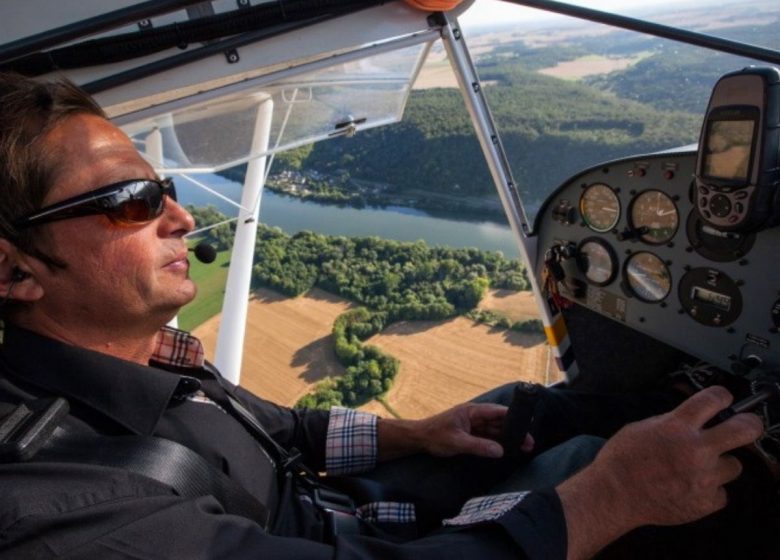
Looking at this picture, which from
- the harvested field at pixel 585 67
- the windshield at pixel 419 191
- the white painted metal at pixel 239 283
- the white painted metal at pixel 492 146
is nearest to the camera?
the white painted metal at pixel 492 146

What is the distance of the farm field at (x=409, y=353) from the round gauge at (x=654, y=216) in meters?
1.69

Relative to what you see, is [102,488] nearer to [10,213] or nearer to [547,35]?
[10,213]

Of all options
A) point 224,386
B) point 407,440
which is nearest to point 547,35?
point 407,440

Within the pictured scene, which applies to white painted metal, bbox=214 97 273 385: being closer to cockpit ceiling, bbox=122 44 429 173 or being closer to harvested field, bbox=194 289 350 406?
cockpit ceiling, bbox=122 44 429 173

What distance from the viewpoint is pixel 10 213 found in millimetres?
1004

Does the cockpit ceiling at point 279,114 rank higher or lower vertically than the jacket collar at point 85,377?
higher

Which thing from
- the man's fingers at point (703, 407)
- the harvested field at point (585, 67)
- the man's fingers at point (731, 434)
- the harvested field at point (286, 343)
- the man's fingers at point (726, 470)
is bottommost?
the harvested field at point (286, 343)

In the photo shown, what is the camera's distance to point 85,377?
99cm

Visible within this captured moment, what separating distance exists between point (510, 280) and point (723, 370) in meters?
2.80

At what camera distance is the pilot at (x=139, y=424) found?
0.76 metres

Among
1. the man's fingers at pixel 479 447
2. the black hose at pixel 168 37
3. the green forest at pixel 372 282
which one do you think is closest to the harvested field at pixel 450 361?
the green forest at pixel 372 282

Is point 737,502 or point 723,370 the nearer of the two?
point 737,502

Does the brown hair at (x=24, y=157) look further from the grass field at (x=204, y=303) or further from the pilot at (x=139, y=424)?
the grass field at (x=204, y=303)

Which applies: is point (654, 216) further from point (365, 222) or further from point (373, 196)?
point (365, 222)
